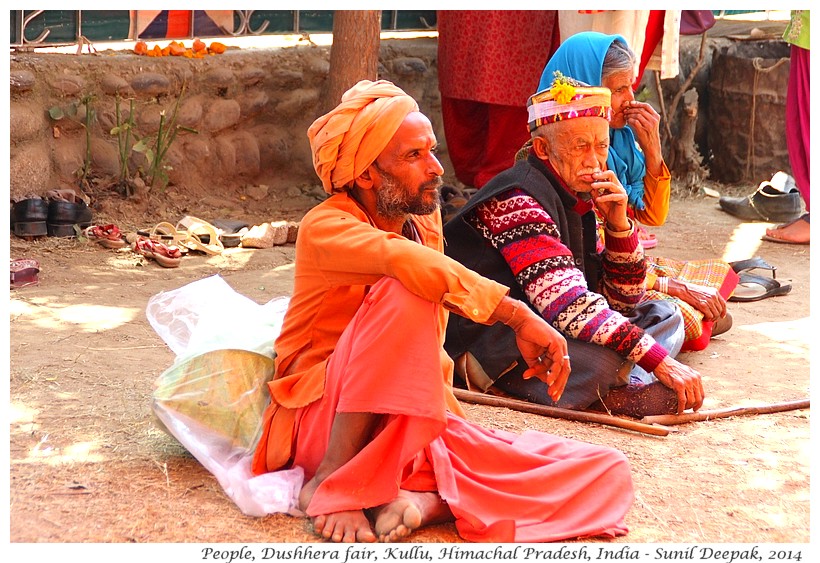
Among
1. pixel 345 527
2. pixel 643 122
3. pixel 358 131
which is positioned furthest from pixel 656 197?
pixel 345 527

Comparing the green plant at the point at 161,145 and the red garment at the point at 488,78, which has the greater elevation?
the red garment at the point at 488,78

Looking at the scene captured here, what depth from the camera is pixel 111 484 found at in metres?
2.89

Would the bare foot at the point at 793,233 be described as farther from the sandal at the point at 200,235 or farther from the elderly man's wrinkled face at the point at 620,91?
the sandal at the point at 200,235

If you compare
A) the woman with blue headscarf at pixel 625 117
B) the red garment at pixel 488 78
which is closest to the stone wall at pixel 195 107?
the red garment at pixel 488 78

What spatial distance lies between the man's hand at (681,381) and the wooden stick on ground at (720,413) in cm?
12

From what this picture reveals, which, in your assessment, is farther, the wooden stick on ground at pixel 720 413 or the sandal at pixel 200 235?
the sandal at pixel 200 235

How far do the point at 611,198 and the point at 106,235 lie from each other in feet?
10.4

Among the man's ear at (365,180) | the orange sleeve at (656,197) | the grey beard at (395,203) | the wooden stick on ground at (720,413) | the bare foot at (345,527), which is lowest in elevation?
the wooden stick on ground at (720,413)

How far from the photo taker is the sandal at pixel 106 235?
565cm

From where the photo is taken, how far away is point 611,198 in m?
3.53

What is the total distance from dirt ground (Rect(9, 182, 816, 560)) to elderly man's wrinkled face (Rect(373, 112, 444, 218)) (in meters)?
0.87

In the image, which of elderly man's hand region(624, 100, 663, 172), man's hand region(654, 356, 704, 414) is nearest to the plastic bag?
man's hand region(654, 356, 704, 414)

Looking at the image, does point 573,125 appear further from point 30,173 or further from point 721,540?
point 30,173

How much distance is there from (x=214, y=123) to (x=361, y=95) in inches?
160
